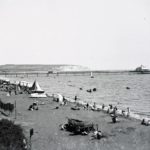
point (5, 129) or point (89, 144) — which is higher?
point (5, 129)

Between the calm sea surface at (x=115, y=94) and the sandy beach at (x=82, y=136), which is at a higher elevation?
the sandy beach at (x=82, y=136)

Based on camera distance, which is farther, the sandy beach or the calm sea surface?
the calm sea surface

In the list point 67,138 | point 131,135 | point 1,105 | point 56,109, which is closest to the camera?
point 67,138

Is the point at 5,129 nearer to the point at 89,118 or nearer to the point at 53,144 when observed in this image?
the point at 53,144

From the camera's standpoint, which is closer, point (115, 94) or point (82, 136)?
point (82, 136)

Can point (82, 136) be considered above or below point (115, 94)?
above

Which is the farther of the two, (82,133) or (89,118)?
(89,118)

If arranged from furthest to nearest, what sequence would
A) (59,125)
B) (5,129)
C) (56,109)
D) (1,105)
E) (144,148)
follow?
(56,109) → (1,105) → (59,125) → (144,148) → (5,129)

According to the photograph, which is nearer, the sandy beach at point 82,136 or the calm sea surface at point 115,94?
the sandy beach at point 82,136

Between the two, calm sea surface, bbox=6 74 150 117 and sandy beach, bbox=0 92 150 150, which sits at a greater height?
sandy beach, bbox=0 92 150 150

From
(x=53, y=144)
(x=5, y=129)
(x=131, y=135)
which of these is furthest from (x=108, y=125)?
(x=5, y=129)
